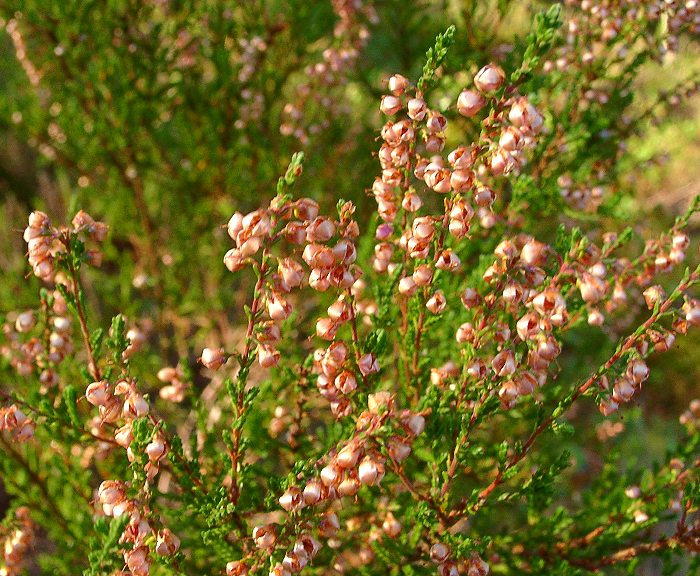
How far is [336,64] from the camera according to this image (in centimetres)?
254

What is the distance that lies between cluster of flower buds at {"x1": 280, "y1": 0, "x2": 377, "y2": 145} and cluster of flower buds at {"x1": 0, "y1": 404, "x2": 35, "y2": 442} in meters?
1.77

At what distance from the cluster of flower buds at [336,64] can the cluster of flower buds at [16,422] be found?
1.77m

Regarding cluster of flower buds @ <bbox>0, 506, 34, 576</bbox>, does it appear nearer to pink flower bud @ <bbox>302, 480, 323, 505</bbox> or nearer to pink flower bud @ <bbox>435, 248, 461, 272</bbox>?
pink flower bud @ <bbox>302, 480, 323, 505</bbox>

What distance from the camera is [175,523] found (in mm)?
1839

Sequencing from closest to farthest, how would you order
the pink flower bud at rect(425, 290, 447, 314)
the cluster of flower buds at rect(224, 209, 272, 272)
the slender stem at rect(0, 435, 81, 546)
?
the cluster of flower buds at rect(224, 209, 272, 272) < the pink flower bud at rect(425, 290, 447, 314) < the slender stem at rect(0, 435, 81, 546)

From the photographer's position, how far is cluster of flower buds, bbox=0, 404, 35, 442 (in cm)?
126

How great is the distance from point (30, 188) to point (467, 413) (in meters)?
5.81

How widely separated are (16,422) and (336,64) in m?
1.89

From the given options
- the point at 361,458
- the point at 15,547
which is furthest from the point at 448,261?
the point at 15,547

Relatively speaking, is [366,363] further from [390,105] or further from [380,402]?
[390,105]

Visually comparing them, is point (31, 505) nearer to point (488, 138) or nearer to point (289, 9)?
point (488, 138)

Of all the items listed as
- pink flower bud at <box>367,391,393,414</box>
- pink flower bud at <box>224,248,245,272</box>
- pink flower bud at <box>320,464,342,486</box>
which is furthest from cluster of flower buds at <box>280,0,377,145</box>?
pink flower bud at <box>320,464,342,486</box>

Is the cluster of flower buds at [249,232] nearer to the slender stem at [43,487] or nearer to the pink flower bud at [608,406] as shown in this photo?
the pink flower bud at [608,406]

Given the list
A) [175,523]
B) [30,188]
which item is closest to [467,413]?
[175,523]
